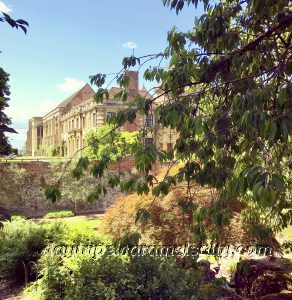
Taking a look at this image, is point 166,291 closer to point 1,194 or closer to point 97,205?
point 1,194

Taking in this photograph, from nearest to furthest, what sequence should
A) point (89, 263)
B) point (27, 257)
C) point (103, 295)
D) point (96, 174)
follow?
point (96, 174), point (103, 295), point (89, 263), point (27, 257)

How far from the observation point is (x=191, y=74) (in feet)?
16.8

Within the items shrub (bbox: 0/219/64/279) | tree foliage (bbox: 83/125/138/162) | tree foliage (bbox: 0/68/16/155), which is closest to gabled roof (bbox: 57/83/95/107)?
tree foliage (bbox: 0/68/16/155)

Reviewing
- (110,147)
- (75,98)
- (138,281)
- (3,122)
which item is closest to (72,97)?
(75,98)

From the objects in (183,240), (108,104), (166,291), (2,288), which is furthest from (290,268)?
(108,104)

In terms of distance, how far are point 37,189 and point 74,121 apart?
2450 cm

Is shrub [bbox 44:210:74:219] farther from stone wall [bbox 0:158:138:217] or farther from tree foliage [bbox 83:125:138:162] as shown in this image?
tree foliage [bbox 83:125:138:162]

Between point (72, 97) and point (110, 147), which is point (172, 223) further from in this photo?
point (72, 97)

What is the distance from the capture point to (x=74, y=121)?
2074 inches

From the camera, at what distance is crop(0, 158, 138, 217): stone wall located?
2720cm

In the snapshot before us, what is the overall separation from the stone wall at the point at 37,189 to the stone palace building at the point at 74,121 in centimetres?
759

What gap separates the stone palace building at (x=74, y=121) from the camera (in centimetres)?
4303

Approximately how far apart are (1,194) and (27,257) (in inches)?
731

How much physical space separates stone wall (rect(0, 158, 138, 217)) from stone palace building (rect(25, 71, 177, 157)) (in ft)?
24.9
